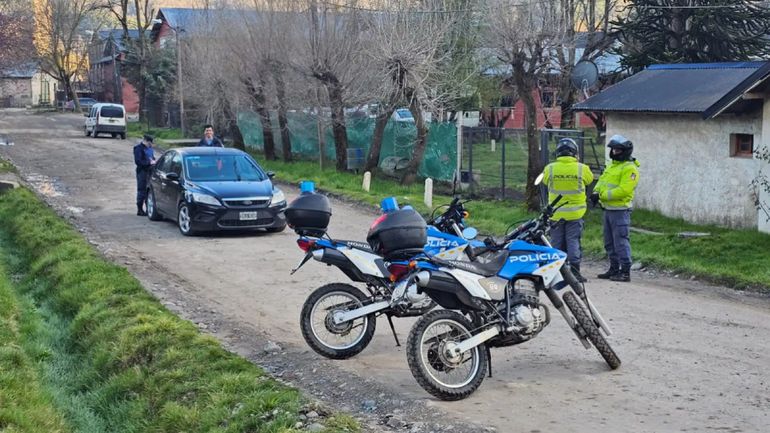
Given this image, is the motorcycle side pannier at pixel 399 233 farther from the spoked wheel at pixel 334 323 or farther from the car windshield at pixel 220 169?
the car windshield at pixel 220 169

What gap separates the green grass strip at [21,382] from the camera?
8047mm

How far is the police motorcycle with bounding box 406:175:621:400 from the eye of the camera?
7641mm

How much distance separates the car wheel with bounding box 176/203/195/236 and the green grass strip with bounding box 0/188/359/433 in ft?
12.1

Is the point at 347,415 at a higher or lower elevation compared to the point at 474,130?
lower

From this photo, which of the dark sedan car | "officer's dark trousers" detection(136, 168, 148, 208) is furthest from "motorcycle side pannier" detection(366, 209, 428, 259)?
"officer's dark trousers" detection(136, 168, 148, 208)

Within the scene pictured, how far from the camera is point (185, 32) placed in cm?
4522

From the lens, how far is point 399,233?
818 cm

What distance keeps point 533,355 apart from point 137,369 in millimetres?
3495

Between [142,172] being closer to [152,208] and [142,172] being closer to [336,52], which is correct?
[152,208]

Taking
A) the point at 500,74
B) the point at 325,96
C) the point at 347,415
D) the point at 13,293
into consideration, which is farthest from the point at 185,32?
the point at 347,415

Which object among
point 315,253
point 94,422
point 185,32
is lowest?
point 94,422

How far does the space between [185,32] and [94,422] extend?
38.5m

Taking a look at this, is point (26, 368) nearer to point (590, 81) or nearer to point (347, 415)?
point (347, 415)

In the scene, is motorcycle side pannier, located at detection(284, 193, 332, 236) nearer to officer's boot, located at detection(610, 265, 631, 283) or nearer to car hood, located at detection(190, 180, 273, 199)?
officer's boot, located at detection(610, 265, 631, 283)
